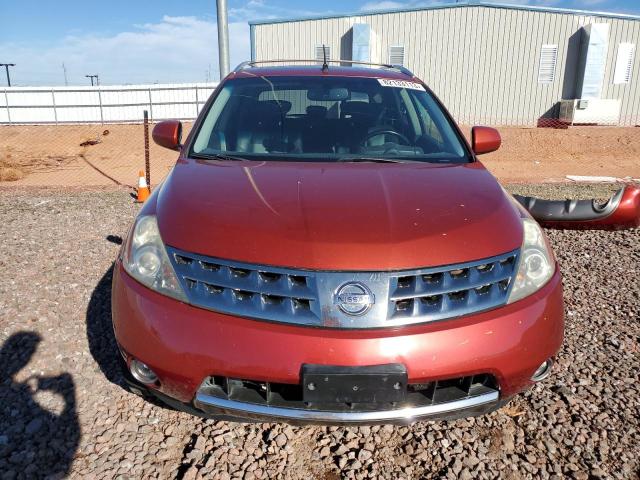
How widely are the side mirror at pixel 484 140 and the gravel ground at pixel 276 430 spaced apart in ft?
4.39

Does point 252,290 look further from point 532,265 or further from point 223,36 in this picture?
point 223,36

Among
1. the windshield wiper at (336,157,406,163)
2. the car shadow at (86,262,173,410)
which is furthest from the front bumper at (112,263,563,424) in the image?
the windshield wiper at (336,157,406,163)

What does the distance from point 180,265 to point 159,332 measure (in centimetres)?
26

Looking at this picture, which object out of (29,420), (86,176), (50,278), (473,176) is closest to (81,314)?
(50,278)

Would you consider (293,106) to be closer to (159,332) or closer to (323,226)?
(323,226)

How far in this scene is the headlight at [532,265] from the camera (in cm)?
195

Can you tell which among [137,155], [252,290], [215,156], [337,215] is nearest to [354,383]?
[252,290]

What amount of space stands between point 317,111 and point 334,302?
181 centimetres

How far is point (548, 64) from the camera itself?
20625 mm

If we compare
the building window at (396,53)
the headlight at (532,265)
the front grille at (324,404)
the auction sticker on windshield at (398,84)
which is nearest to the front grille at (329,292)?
the headlight at (532,265)

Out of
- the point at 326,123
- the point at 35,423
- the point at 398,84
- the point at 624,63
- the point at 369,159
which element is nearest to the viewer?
the point at 35,423

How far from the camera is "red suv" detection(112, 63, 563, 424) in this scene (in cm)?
174

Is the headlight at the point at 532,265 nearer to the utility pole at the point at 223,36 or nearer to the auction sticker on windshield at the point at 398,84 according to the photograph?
the auction sticker on windshield at the point at 398,84

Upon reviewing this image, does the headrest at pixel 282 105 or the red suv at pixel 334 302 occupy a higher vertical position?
the headrest at pixel 282 105
